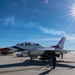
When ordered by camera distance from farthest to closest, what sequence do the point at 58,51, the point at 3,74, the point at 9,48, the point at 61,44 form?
the point at 61,44
the point at 58,51
the point at 9,48
the point at 3,74

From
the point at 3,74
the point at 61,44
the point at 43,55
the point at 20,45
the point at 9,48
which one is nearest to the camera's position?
the point at 3,74

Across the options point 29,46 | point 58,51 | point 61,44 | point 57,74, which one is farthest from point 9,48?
point 61,44

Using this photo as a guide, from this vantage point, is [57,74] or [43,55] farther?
[43,55]

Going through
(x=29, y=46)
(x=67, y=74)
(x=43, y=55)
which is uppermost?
(x=29, y=46)

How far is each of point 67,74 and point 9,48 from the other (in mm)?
12679

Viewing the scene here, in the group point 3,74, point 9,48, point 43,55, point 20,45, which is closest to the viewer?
point 3,74

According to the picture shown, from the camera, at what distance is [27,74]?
12.8 m

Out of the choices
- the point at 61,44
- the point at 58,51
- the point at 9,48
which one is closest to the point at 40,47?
the point at 58,51

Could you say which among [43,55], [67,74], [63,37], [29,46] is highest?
[63,37]

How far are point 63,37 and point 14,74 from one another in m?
29.4

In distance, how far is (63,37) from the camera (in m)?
40.3

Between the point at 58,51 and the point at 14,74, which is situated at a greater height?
the point at 58,51

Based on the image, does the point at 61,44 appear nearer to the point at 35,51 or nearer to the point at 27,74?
the point at 35,51

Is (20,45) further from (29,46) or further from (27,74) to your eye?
(27,74)
